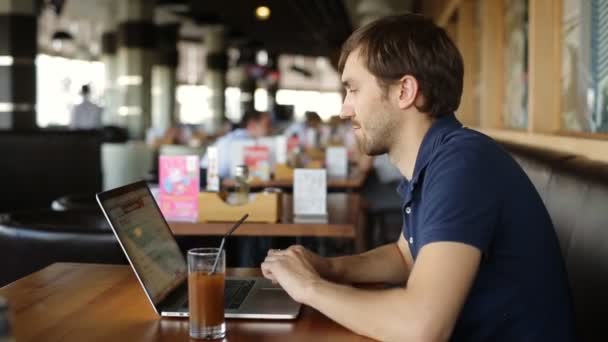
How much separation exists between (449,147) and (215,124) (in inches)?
814

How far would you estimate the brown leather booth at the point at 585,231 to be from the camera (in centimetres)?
170

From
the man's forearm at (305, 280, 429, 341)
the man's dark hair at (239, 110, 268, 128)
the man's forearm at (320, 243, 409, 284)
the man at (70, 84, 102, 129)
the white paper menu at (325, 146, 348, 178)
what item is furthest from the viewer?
the man at (70, 84, 102, 129)

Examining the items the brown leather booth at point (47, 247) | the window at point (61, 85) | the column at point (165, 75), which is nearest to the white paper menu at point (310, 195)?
the brown leather booth at point (47, 247)

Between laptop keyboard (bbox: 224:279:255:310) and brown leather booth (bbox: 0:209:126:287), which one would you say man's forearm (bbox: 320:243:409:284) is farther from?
brown leather booth (bbox: 0:209:126:287)

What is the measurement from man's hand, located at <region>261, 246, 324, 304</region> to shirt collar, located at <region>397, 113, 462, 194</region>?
0.90 ft

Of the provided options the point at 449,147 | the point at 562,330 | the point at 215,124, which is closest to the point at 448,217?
the point at 449,147

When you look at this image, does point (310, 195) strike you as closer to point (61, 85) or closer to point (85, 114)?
point (85, 114)

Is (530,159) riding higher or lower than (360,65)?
lower

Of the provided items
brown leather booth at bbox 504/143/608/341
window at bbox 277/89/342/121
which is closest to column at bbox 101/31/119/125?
brown leather booth at bbox 504/143/608/341

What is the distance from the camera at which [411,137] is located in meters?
1.61

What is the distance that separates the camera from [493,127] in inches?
229

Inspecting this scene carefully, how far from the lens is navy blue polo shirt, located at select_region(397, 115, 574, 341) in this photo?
1354mm

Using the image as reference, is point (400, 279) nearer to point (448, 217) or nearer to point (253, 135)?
point (448, 217)

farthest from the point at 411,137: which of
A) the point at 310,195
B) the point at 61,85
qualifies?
the point at 61,85
